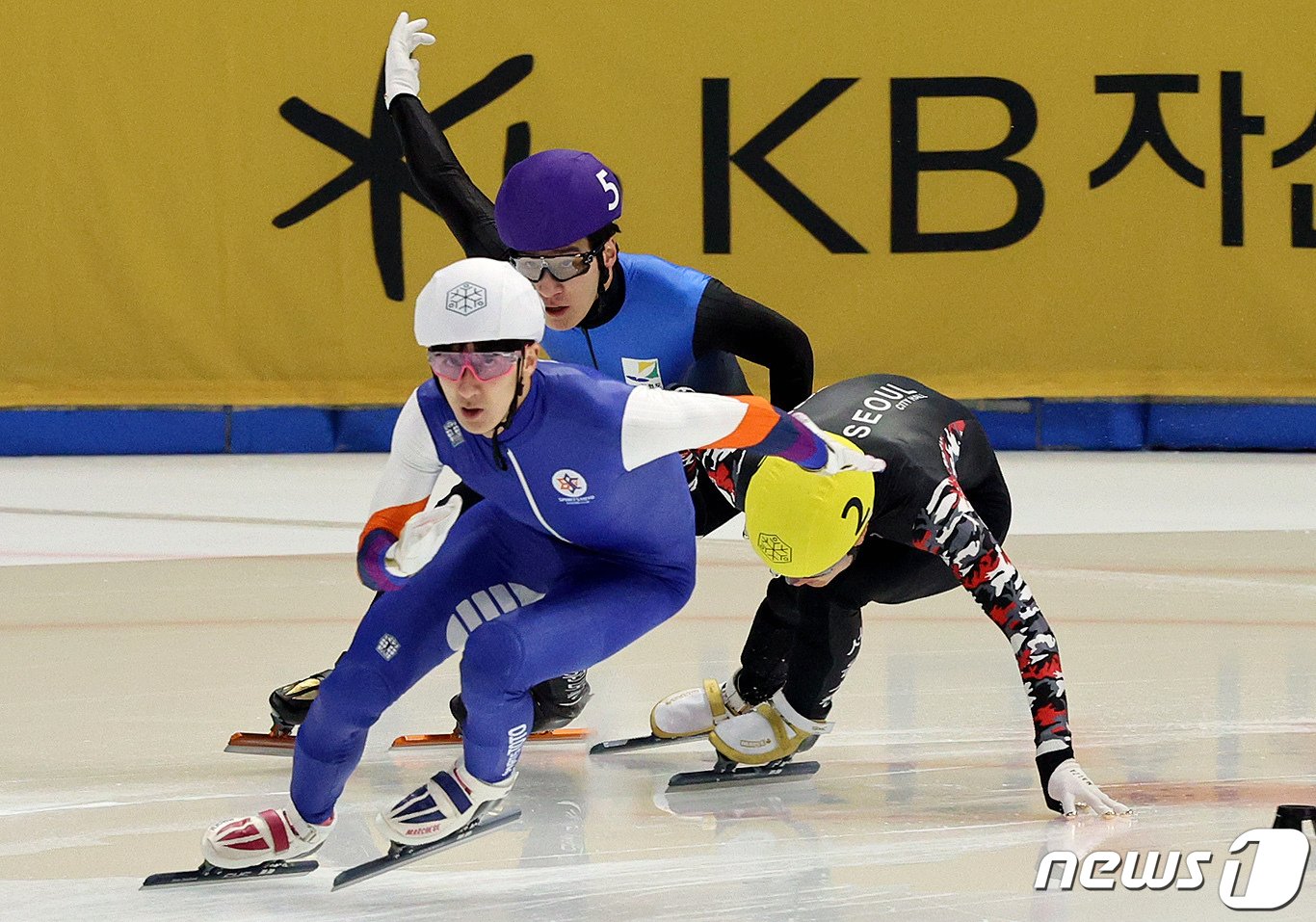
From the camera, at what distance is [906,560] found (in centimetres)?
349

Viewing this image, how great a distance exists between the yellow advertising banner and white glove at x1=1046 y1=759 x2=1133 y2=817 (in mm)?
4686

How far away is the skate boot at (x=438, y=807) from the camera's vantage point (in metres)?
2.91

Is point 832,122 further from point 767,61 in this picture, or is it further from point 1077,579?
point 1077,579

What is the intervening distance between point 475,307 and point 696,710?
127cm

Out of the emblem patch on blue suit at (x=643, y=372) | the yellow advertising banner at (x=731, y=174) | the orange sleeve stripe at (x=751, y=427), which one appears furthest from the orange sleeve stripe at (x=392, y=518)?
the yellow advertising banner at (x=731, y=174)

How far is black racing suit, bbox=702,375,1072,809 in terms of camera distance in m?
3.20

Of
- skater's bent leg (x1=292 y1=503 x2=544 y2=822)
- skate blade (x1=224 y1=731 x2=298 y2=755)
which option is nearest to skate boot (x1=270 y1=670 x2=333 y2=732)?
skate blade (x1=224 y1=731 x2=298 y2=755)

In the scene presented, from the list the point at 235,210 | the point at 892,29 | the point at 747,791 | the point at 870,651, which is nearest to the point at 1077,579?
the point at 870,651

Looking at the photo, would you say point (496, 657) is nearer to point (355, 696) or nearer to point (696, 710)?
point (355, 696)

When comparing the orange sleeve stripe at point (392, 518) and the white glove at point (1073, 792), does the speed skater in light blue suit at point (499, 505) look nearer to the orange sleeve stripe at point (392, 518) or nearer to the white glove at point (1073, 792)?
the orange sleeve stripe at point (392, 518)

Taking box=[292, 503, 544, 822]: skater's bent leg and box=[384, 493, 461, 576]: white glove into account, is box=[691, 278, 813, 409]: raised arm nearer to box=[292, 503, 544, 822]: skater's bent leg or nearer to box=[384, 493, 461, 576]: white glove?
box=[292, 503, 544, 822]: skater's bent leg

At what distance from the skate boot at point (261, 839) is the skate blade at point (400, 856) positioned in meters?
0.09

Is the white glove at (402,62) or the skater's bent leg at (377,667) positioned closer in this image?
the skater's bent leg at (377,667)

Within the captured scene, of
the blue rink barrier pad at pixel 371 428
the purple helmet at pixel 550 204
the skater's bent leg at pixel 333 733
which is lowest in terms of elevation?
the blue rink barrier pad at pixel 371 428
